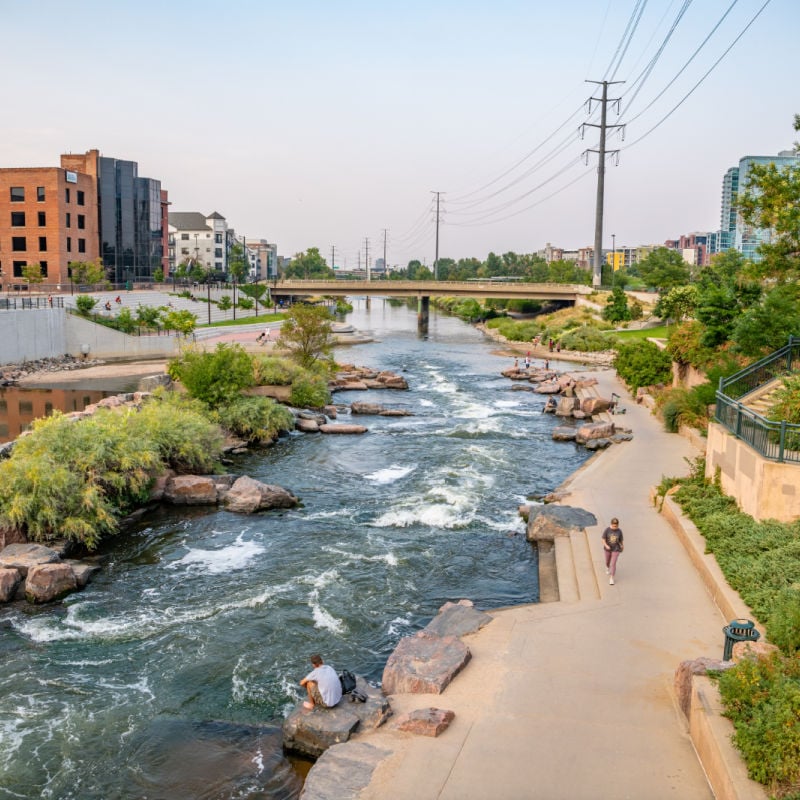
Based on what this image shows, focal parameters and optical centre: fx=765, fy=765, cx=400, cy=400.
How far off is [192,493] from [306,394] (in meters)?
15.6

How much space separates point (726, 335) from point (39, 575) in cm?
2660

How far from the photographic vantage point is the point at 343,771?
10.1 metres

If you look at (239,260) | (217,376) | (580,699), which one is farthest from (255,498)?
(239,260)

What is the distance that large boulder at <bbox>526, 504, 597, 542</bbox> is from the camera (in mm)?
20078

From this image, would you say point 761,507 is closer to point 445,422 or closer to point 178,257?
point 445,422

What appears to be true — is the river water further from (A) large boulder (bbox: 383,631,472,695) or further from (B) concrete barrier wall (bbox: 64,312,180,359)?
(B) concrete barrier wall (bbox: 64,312,180,359)

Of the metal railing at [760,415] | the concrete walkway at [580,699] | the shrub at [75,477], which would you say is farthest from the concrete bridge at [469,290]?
the concrete walkway at [580,699]

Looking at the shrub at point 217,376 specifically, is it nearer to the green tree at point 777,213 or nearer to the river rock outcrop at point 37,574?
the river rock outcrop at point 37,574

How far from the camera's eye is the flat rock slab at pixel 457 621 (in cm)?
1444

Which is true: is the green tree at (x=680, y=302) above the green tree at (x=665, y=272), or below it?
below

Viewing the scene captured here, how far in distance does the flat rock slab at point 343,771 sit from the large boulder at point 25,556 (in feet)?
33.9

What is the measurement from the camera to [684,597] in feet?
50.7

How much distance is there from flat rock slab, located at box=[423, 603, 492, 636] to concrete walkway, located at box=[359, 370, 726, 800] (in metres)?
0.25

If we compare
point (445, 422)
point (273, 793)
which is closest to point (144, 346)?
point (445, 422)
